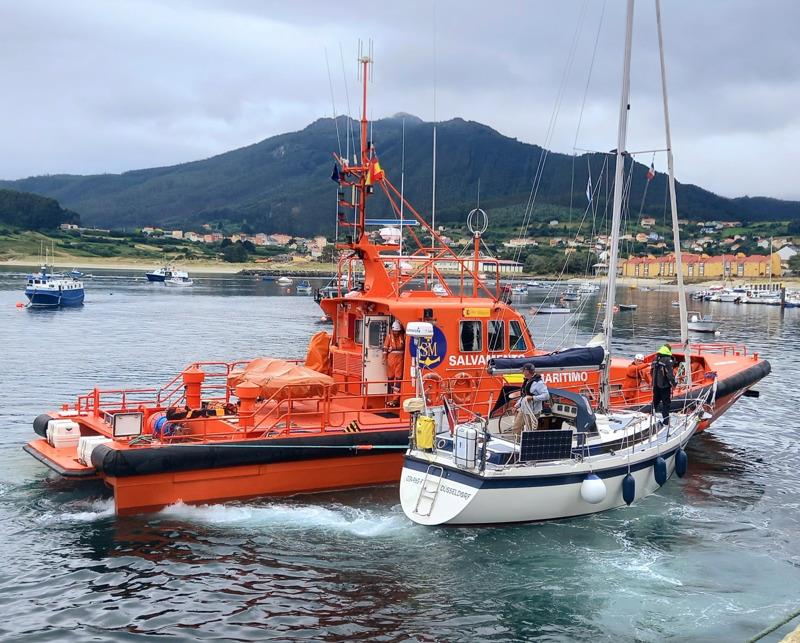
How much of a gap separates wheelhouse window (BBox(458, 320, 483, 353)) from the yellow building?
127541 millimetres

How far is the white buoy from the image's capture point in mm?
12133

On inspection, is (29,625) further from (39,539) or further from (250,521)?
(250,521)

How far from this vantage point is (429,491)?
38.7ft

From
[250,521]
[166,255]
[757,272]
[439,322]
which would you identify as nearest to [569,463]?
[439,322]

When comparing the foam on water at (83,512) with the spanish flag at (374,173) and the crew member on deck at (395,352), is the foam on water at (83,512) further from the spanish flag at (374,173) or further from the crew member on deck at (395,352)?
the spanish flag at (374,173)

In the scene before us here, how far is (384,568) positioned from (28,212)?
629ft

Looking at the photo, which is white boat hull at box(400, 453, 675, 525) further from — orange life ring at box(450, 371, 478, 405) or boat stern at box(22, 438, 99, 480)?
boat stern at box(22, 438, 99, 480)

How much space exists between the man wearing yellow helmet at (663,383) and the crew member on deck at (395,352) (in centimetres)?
468

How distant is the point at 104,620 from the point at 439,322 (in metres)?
7.54

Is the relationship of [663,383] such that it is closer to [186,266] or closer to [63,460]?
[63,460]

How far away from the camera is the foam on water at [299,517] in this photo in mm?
12492

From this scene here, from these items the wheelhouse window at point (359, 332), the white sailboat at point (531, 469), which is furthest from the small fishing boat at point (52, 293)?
the white sailboat at point (531, 469)

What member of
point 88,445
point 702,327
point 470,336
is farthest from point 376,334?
point 702,327

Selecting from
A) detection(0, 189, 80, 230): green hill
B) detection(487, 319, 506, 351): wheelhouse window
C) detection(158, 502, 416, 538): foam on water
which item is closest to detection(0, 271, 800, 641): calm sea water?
detection(158, 502, 416, 538): foam on water
